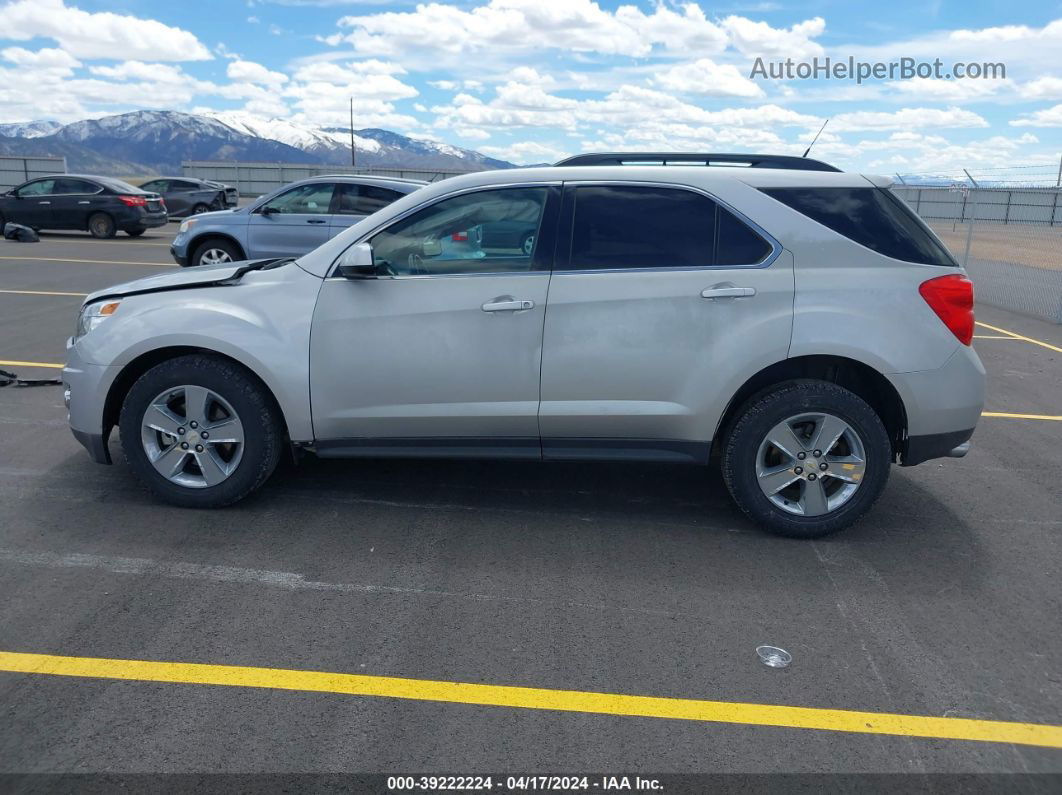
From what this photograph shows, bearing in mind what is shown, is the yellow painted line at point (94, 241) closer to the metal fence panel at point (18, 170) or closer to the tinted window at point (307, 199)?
the tinted window at point (307, 199)

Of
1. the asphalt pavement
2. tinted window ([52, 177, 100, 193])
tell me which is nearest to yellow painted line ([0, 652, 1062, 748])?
the asphalt pavement

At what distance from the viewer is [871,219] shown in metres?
4.59

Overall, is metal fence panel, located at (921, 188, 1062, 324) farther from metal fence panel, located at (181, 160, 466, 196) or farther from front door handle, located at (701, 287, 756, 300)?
metal fence panel, located at (181, 160, 466, 196)

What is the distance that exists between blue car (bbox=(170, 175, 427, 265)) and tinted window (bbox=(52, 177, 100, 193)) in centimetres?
1144

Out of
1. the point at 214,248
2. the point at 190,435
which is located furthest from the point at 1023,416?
the point at 214,248

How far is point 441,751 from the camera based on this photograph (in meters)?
2.90

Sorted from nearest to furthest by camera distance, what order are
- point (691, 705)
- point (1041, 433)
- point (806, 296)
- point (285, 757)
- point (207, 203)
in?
1. point (285, 757)
2. point (691, 705)
3. point (806, 296)
4. point (1041, 433)
5. point (207, 203)

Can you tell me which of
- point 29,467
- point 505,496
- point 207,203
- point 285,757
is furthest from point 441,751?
point 207,203

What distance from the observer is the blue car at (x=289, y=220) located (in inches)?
478

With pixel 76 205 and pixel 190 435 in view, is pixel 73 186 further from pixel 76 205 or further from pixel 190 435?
pixel 190 435

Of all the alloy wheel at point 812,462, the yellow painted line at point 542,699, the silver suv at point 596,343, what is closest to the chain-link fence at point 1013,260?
the silver suv at point 596,343

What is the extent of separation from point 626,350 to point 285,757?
8.09ft

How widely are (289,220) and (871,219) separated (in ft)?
30.3

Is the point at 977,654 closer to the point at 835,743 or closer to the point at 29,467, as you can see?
the point at 835,743
